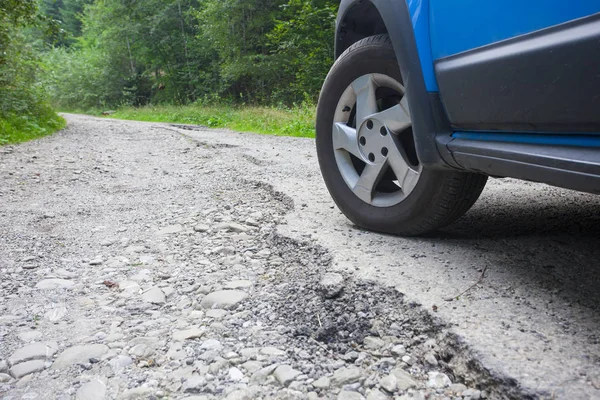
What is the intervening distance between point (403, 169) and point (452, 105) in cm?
46

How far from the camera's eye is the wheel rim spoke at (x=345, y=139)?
2400 millimetres

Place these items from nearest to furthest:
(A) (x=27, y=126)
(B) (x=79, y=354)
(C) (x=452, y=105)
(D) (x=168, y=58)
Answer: (B) (x=79, y=354)
(C) (x=452, y=105)
(A) (x=27, y=126)
(D) (x=168, y=58)

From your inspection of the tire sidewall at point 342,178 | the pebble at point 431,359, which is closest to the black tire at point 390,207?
the tire sidewall at point 342,178

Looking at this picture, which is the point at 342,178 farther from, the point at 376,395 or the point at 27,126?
the point at 27,126

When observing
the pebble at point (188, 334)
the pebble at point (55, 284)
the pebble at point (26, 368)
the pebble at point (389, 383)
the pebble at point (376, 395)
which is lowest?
the pebble at point (55, 284)

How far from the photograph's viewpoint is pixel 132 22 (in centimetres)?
2816

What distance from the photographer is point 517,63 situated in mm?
1462

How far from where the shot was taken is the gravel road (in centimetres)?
128

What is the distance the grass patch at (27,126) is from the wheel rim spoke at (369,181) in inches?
298

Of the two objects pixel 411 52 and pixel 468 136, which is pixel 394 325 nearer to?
pixel 468 136

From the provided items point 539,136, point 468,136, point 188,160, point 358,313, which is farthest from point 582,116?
point 188,160

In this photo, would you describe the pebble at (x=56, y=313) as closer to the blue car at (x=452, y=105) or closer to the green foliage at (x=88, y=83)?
the blue car at (x=452, y=105)

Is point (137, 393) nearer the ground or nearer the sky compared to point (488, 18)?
nearer the ground

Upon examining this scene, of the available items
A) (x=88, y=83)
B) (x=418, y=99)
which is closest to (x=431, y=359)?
(x=418, y=99)
